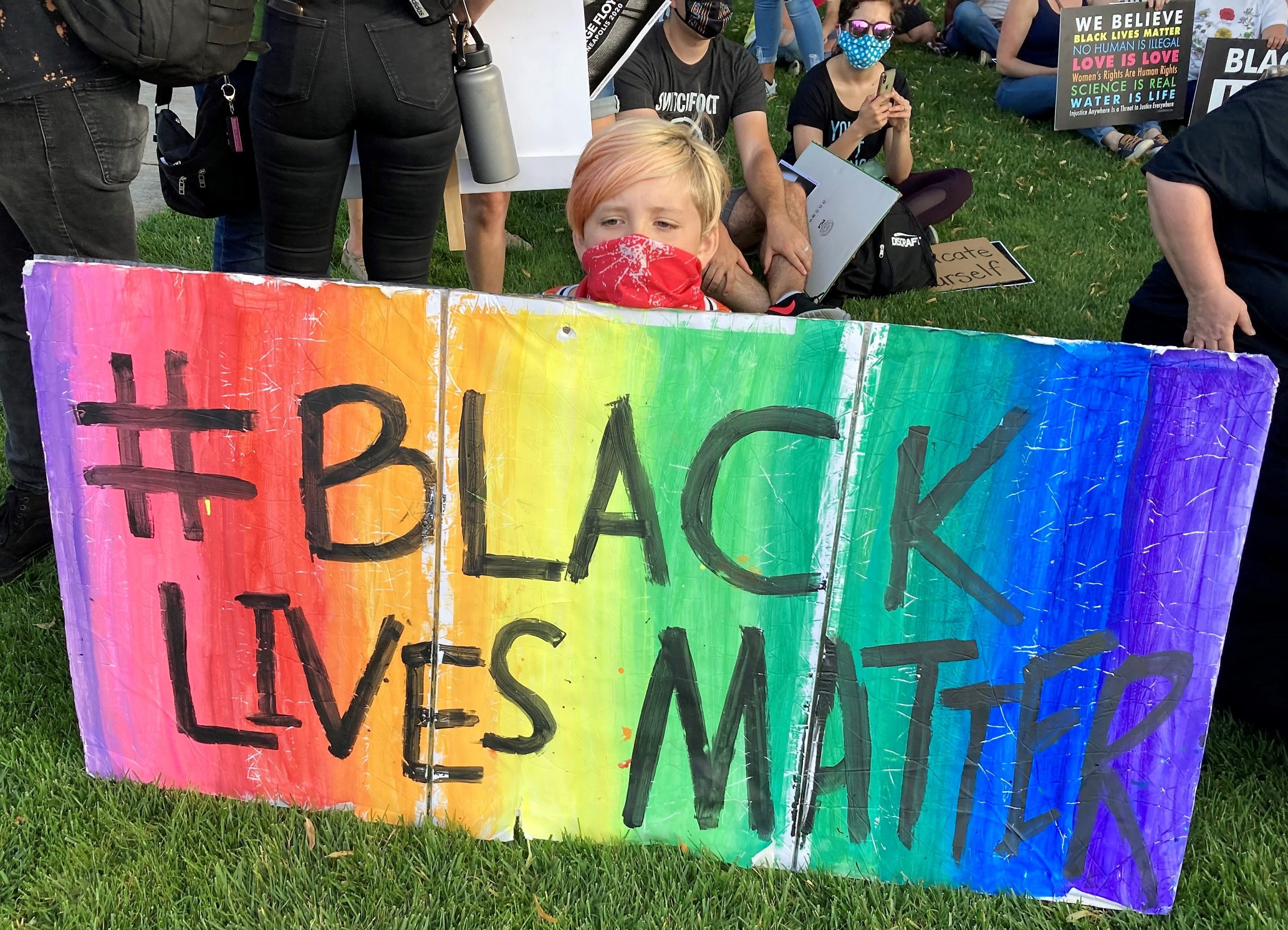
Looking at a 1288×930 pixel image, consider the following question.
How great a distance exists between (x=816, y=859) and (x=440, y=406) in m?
1.07

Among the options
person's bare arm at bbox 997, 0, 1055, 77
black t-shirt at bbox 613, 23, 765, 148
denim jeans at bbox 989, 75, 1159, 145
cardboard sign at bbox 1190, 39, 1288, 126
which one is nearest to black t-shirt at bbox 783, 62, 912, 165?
black t-shirt at bbox 613, 23, 765, 148

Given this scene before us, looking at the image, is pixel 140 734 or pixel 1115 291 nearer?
pixel 140 734

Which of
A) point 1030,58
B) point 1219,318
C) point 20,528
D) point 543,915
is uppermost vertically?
point 1030,58

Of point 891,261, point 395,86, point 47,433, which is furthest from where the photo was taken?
point 891,261

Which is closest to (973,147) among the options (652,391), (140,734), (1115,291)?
(1115,291)

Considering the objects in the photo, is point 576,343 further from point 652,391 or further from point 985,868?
point 985,868

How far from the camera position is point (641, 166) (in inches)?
95.0

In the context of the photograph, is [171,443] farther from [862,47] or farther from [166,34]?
[862,47]

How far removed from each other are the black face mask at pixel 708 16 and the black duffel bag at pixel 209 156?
90.7 inches

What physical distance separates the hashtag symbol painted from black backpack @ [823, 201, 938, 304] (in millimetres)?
3239

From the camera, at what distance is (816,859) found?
79.4 inches

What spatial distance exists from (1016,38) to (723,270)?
15.4ft

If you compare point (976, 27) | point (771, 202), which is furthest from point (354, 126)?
point (976, 27)

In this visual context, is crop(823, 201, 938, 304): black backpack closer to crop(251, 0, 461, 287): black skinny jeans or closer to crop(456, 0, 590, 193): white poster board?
crop(456, 0, 590, 193): white poster board
